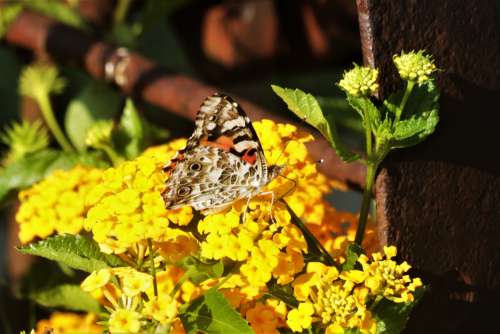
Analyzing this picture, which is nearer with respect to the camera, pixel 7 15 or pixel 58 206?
pixel 58 206

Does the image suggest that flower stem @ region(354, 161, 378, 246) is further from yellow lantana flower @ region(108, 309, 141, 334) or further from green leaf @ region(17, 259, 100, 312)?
green leaf @ region(17, 259, 100, 312)

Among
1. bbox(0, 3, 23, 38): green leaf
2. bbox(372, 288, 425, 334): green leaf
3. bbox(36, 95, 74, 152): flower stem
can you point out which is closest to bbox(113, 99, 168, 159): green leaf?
bbox(36, 95, 74, 152): flower stem

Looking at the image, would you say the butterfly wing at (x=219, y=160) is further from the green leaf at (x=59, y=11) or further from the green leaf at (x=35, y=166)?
the green leaf at (x=59, y=11)

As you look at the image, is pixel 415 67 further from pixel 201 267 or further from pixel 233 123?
pixel 201 267

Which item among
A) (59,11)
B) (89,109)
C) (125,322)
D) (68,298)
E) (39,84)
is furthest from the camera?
(59,11)

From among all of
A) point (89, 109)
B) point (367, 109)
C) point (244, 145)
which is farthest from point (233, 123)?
Answer: point (89, 109)

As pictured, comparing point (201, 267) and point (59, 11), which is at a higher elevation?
Result: point (59, 11)

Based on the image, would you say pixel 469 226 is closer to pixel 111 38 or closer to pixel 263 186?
pixel 263 186
